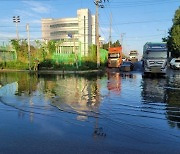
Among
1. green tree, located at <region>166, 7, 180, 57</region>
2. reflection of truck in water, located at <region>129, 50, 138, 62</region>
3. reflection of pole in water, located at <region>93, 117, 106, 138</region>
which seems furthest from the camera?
reflection of truck in water, located at <region>129, 50, 138, 62</region>

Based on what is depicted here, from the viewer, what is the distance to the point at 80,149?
680 centimetres

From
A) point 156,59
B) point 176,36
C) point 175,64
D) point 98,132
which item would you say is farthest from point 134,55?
point 98,132

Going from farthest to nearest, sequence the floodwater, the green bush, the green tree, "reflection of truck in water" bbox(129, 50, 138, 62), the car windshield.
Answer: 1. "reflection of truck in water" bbox(129, 50, 138, 62)
2. the green tree
3. the green bush
4. the car windshield
5. the floodwater

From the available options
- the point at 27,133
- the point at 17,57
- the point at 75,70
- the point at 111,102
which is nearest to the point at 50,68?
the point at 75,70

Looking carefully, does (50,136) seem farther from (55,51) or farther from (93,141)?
(55,51)

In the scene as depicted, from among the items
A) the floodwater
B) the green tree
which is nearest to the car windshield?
the floodwater

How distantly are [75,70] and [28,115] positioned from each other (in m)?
29.9

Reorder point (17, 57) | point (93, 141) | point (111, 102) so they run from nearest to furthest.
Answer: point (93, 141) < point (111, 102) < point (17, 57)

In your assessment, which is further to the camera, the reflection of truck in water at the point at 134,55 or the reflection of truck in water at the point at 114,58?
the reflection of truck in water at the point at 134,55

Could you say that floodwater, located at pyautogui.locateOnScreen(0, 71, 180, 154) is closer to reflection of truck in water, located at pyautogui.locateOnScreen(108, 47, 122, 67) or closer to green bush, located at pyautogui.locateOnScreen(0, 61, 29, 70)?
green bush, located at pyautogui.locateOnScreen(0, 61, 29, 70)

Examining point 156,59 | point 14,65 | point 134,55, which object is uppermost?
point 134,55

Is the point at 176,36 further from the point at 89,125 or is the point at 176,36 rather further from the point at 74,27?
the point at 74,27

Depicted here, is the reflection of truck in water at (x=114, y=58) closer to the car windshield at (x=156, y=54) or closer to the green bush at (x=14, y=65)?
the green bush at (x=14, y=65)

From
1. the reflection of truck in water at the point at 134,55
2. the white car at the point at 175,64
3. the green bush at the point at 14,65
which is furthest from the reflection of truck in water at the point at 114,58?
the reflection of truck in water at the point at 134,55
